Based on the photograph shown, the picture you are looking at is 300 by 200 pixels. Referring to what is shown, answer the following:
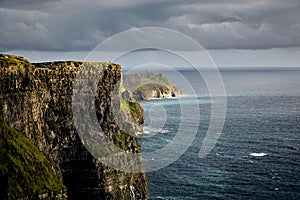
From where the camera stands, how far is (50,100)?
4469 inches

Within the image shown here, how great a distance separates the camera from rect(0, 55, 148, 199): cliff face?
101m

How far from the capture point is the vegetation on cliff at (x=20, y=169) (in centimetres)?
9512

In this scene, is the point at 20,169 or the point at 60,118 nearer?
the point at 20,169

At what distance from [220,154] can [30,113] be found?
379 feet

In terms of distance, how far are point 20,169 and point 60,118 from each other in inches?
891

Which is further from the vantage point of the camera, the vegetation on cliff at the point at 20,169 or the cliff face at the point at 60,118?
the cliff face at the point at 60,118

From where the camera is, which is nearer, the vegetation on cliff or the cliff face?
the vegetation on cliff

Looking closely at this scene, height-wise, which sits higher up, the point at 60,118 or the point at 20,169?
the point at 60,118

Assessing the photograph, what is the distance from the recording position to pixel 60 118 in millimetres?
116625

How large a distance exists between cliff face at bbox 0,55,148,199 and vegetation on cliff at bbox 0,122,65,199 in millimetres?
3572

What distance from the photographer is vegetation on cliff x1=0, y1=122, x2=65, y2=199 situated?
95.1m

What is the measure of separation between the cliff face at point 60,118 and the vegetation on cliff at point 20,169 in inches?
141

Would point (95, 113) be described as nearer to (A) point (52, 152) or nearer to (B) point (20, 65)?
(A) point (52, 152)

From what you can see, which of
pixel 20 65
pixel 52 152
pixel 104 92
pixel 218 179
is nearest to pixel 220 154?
pixel 218 179
